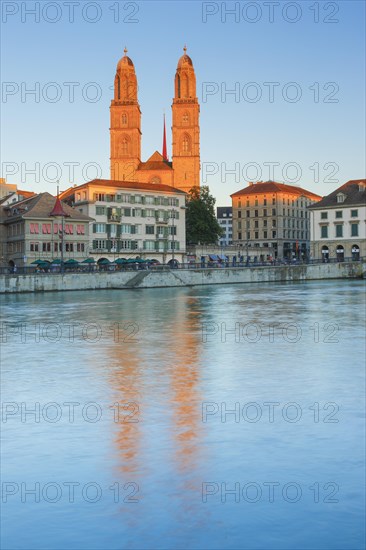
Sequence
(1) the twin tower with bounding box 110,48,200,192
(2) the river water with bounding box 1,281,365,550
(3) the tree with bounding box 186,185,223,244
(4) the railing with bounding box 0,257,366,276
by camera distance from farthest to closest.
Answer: (1) the twin tower with bounding box 110,48,200,192, (3) the tree with bounding box 186,185,223,244, (4) the railing with bounding box 0,257,366,276, (2) the river water with bounding box 1,281,365,550

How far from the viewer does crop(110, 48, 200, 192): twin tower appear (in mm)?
122250

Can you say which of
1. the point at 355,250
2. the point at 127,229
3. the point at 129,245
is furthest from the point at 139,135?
the point at 355,250

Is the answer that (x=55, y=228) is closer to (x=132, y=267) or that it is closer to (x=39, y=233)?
(x=39, y=233)

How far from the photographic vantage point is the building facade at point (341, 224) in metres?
90.2

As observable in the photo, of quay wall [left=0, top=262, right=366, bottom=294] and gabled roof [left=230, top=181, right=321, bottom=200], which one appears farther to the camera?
gabled roof [left=230, top=181, right=321, bottom=200]

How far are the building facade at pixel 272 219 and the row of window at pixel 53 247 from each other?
173 ft

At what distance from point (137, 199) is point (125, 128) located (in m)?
41.7

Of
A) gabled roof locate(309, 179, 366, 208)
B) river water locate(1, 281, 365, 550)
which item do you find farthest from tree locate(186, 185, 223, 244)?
river water locate(1, 281, 365, 550)

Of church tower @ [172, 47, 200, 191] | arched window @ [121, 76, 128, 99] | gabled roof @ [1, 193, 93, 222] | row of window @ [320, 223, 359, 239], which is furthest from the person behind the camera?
arched window @ [121, 76, 128, 99]

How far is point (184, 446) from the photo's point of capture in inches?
399

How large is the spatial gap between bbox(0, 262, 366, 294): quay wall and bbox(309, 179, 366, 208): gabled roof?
12.6 metres

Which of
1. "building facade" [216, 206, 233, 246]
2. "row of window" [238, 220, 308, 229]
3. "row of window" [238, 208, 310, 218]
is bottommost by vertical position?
"row of window" [238, 220, 308, 229]

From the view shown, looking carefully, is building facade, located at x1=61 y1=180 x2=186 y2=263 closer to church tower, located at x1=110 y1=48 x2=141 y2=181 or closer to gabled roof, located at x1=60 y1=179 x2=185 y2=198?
gabled roof, located at x1=60 y1=179 x2=185 y2=198

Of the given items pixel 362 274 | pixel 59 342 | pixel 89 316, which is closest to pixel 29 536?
pixel 59 342
